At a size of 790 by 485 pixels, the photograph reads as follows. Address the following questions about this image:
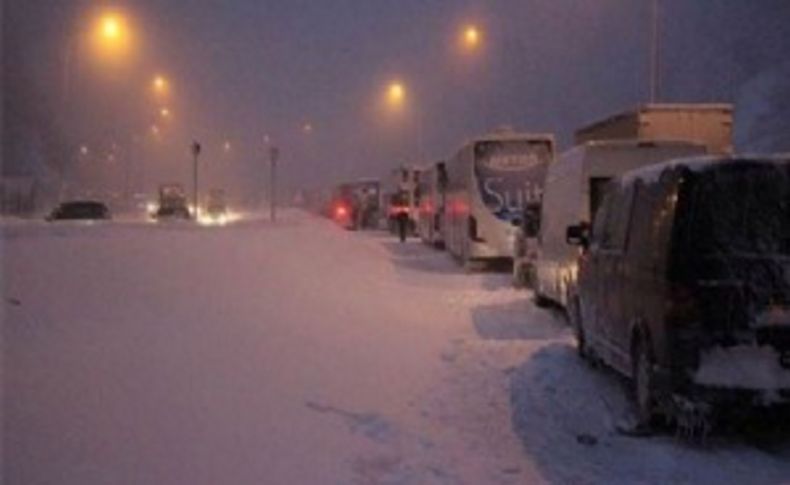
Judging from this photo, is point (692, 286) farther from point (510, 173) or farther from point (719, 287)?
point (510, 173)

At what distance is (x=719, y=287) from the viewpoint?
10.2 m

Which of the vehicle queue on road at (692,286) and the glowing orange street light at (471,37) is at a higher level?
the glowing orange street light at (471,37)

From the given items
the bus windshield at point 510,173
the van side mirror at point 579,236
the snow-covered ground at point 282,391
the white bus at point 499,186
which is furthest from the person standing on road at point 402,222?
the van side mirror at point 579,236

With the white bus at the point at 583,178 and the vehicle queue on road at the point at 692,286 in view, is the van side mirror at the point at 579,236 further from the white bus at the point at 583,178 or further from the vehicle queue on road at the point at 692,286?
the white bus at the point at 583,178

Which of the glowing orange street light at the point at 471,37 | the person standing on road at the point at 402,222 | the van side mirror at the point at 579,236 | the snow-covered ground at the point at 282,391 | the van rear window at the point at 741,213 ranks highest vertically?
the glowing orange street light at the point at 471,37

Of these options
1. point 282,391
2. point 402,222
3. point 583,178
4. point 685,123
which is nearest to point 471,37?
point 402,222

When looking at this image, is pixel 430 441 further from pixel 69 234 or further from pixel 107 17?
pixel 107 17

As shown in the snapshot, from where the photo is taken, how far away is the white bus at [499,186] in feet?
103

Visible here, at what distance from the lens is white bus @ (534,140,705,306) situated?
18656 millimetres

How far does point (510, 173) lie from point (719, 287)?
71.1 ft

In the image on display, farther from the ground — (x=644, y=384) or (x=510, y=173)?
(x=510, y=173)

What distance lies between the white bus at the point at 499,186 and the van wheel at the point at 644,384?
19587 mm

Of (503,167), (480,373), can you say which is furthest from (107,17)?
(480,373)

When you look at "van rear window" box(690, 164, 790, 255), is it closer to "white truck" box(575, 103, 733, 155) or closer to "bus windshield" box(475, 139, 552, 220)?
"white truck" box(575, 103, 733, 155)
